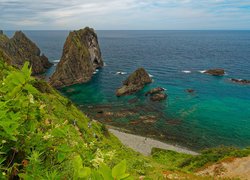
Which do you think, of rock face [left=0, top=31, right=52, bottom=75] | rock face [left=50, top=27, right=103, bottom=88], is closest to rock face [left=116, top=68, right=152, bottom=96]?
rock face [left=50, top=27, right=103, bottom=88]

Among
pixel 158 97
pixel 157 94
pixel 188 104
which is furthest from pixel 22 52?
pixel 188 104

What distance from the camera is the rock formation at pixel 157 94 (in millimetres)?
80438

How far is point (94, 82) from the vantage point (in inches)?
4149

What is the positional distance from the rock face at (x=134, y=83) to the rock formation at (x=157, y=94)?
233 inches

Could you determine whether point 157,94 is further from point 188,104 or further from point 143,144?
point 143,144

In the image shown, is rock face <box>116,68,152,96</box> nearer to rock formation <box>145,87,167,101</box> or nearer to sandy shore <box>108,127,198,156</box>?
rock formation <box>145,87,167,101</box>

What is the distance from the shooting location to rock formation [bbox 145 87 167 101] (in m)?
80.4

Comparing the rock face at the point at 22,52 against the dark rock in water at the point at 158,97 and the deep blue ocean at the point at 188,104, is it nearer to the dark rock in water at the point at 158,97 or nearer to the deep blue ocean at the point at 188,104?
the deep blue ocean at the point at 188,104

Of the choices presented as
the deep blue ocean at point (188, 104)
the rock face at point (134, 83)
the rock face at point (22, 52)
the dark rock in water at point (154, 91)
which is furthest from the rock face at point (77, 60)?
the dark rock in water at point (154, 91)

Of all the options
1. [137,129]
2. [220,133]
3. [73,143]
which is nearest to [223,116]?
[220,133]

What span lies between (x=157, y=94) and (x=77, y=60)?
151ft

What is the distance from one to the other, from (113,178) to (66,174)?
5.35ft

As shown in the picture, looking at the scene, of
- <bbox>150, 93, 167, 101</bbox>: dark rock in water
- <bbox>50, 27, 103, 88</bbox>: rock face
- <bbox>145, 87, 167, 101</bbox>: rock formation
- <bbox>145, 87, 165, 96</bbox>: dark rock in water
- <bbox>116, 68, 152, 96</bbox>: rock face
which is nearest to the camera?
<bbox>150, 93, 167, 101</bbox>: dark rock in water

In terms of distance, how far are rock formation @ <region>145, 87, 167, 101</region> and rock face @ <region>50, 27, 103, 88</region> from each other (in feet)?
108
